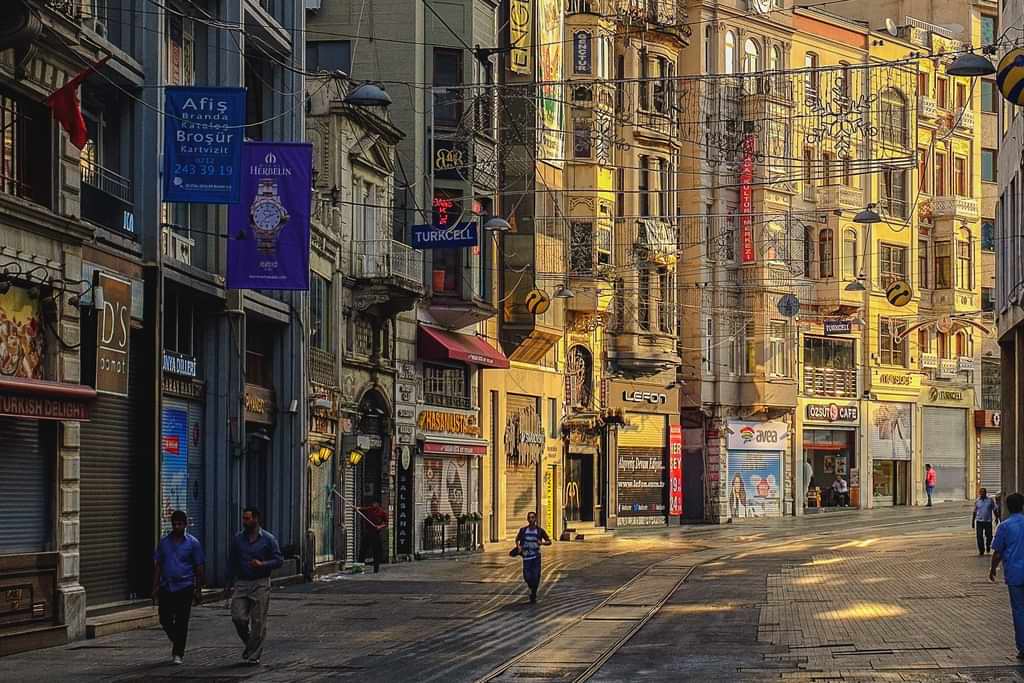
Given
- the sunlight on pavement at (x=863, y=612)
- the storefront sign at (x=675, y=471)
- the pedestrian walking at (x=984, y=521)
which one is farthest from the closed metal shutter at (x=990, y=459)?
the sunlight on pavement at (x=863, y=612)

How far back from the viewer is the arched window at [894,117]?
77000 millimetres

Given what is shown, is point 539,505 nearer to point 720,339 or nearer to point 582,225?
point 582,225

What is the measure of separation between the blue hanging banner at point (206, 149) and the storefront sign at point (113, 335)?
1696 millimetres

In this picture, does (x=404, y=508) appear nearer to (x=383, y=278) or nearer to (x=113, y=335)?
(x=383, y=278)

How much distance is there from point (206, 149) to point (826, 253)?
5185cm

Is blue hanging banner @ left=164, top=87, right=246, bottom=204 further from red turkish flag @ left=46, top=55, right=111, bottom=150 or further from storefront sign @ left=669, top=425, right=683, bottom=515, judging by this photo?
storefront sign @ left=669, top=425, right=683, bottom=515

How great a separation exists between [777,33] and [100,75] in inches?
2000

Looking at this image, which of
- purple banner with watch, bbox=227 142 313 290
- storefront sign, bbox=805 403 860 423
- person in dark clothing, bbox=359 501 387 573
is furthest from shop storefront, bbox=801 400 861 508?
purple banner with watch, bbox=227 142 313 290

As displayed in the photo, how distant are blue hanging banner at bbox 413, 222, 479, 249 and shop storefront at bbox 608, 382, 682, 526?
23583 mm

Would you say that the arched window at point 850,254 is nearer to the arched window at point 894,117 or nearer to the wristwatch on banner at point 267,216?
the arched window at point 894,117

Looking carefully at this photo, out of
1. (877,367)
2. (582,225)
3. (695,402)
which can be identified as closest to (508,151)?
(582,225)

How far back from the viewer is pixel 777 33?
73.9 metres

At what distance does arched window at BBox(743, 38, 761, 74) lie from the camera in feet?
240

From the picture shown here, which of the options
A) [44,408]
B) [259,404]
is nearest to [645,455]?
[259,404]
